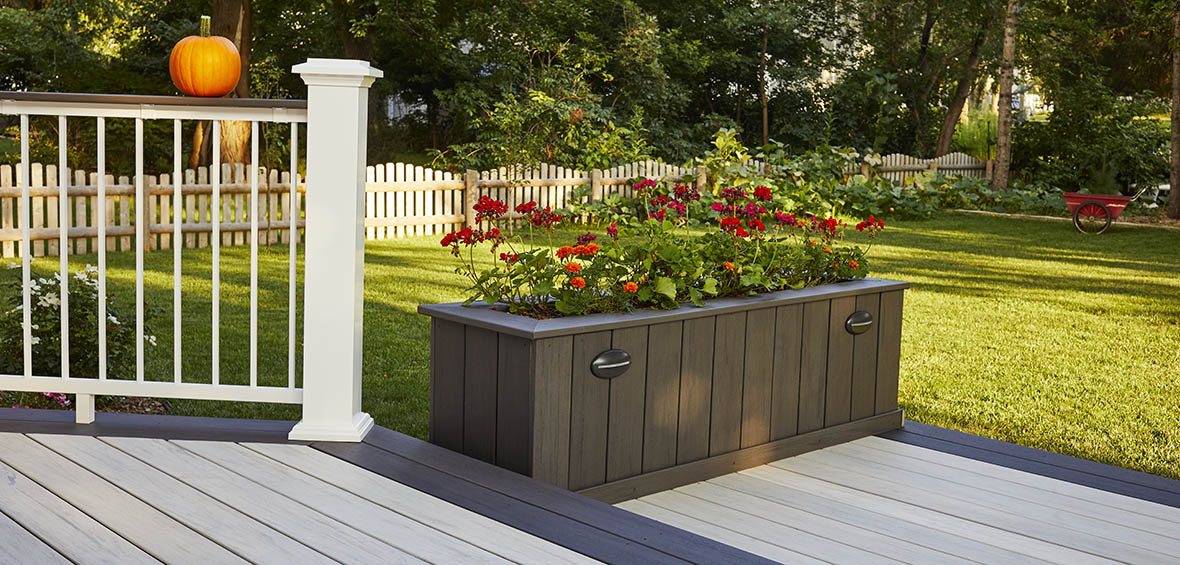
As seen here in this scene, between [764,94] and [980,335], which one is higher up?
[764,94]

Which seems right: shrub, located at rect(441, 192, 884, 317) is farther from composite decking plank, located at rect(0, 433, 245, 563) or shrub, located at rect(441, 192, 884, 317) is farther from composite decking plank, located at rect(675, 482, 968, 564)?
composite decking plank, located at rect(0, 433, 245, 563)

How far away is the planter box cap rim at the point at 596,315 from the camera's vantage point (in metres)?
2.97

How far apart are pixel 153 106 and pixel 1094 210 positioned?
38.2 feet

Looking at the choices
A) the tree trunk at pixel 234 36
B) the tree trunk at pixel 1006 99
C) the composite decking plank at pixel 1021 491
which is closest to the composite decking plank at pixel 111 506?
the composite decking plank at pixel 1021 491

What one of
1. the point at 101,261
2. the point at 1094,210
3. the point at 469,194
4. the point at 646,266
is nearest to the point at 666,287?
the point at 646,266

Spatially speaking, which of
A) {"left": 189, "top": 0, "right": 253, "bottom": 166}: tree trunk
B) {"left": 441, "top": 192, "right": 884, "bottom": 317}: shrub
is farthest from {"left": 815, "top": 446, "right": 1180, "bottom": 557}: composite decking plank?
{"left": 189, "top": 0, "right": 253, "bottom": 166}: tree trunk

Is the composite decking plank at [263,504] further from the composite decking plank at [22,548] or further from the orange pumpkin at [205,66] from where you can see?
the orange pumpkin at [205,66]

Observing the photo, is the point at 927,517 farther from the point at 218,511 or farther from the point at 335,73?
the point at 335,73

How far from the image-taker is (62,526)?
8.10 ft

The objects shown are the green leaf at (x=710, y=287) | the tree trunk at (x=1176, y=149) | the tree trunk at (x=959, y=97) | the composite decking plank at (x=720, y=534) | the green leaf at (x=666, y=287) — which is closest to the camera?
the composite decking plank at (x=720, y=534)

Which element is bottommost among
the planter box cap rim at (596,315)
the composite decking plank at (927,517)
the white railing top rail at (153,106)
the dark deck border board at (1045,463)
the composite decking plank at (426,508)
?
the composite decking plank at (927,517)

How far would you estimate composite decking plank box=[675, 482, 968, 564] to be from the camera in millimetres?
2812

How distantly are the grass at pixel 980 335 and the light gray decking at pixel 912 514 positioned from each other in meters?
0.84

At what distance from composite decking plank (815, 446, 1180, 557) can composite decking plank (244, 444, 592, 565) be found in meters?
1.58
